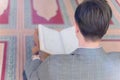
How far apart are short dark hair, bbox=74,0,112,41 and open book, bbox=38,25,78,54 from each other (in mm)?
474

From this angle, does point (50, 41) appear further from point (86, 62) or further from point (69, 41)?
point (86, 62)

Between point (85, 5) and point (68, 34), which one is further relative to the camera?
point (68, 34)

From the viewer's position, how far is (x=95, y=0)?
937 mm

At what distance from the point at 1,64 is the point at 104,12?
898 mm

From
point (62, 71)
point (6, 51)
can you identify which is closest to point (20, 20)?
point (6, 51)

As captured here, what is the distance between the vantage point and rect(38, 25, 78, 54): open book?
141 cm

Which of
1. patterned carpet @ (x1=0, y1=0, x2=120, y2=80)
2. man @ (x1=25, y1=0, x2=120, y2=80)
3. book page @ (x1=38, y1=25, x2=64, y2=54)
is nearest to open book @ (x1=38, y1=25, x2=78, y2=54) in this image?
book page @ (x1=38, y1=25, x2=64, y2=54)

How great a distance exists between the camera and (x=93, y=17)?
0.90 meters

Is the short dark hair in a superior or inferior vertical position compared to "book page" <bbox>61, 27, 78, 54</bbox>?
superior

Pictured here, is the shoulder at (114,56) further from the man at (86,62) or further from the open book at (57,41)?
the open book at (57,41)

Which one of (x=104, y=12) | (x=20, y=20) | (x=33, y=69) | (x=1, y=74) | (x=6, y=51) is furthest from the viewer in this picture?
(x=20, y=20)

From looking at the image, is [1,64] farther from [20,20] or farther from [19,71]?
[20,20]

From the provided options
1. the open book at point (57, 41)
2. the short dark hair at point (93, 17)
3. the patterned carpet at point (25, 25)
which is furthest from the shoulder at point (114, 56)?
the patterned carpet at point (25, 25)

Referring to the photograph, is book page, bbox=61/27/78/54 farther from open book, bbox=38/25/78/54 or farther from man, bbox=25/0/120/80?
man, bbox=25/0/120/80
